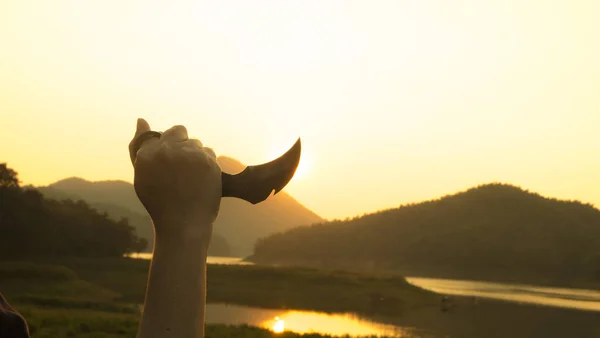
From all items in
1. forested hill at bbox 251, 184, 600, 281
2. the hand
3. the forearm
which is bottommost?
the forearm

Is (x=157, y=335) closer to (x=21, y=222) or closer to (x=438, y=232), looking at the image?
(x=21, y=222)

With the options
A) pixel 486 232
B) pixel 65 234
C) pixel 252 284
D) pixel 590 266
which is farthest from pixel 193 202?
pixel 486 232

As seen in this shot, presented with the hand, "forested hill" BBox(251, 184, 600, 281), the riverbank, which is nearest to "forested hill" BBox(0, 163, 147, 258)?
the riverbank

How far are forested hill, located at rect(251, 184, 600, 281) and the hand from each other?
A: 7435 cm

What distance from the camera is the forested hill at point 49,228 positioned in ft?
122

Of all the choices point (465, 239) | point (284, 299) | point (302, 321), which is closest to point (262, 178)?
point (302, 321)

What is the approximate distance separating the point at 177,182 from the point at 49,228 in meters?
40.0

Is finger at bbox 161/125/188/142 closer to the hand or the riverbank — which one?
the hand

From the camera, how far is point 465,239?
83.8m

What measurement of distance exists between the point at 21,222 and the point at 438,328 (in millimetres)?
26051

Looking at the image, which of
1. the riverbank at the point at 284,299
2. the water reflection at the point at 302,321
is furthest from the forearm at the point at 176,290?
the water reflection at the point at 302,321

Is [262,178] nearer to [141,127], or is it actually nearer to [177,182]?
[177,182]

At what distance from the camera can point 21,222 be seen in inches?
1470

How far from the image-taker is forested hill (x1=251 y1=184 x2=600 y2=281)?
76062mm
